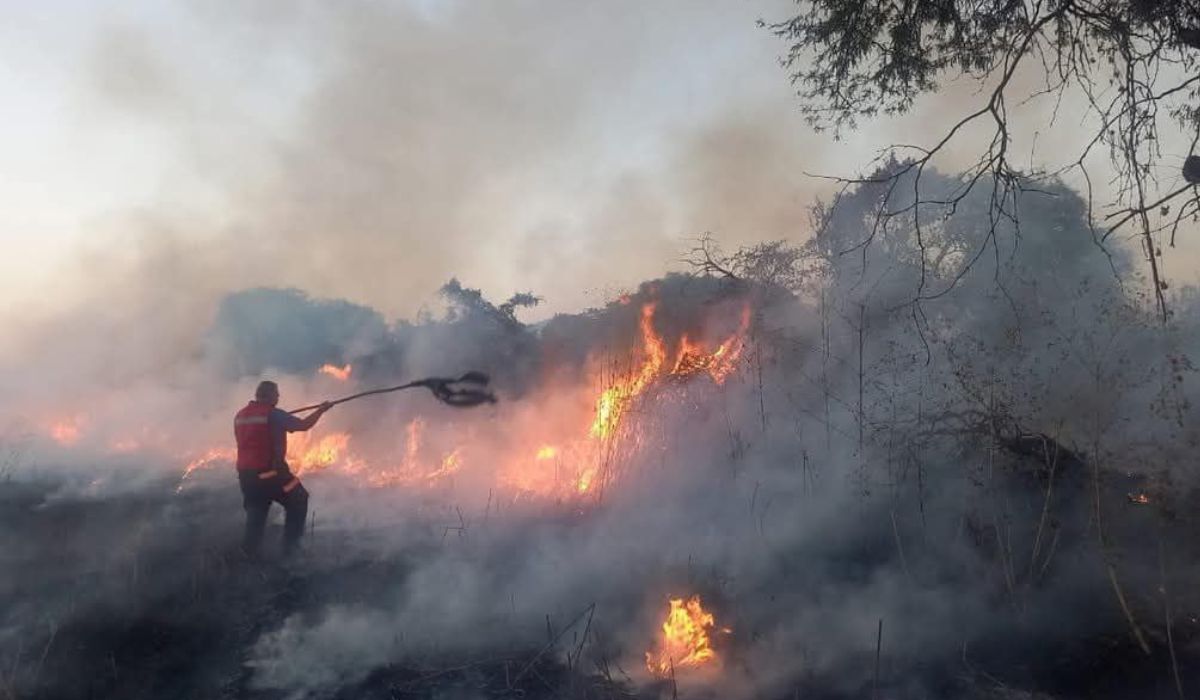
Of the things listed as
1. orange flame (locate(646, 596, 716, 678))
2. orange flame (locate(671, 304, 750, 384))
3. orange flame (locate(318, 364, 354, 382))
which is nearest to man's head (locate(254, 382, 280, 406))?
orange flame (locate(646, 596, 716, 678))

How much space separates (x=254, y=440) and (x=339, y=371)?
32.7ft

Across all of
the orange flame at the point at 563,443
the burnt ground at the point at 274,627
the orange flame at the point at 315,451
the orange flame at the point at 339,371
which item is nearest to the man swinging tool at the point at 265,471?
the burnt ground at the point at 274,627

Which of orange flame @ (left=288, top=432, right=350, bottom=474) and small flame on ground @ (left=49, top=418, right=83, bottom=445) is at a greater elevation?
small flame on ground @ (left=49, top=418, right=83, bottom=445)

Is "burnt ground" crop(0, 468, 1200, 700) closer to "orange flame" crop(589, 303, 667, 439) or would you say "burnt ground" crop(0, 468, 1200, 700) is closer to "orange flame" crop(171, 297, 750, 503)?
"orange flame" crop(171, 297, 750, 503)

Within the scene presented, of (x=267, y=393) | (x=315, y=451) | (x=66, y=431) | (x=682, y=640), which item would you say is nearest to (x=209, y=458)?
(x=315, y=451)

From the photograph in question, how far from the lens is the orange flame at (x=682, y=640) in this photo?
570 cm

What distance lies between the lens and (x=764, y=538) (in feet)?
26.0

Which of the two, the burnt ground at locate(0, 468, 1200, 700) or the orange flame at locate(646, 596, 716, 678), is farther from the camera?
the orange flame at locate(646, 596, 716, 678)

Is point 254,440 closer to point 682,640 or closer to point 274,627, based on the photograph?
→ point 274,627

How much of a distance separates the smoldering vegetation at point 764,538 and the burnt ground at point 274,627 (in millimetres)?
30

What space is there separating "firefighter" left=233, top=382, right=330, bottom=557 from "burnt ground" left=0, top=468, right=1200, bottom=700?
34cm

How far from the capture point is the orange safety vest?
7.79 meters

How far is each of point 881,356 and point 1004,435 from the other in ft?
7.75

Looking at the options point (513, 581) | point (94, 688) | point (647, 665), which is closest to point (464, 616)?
point (513, 581)
